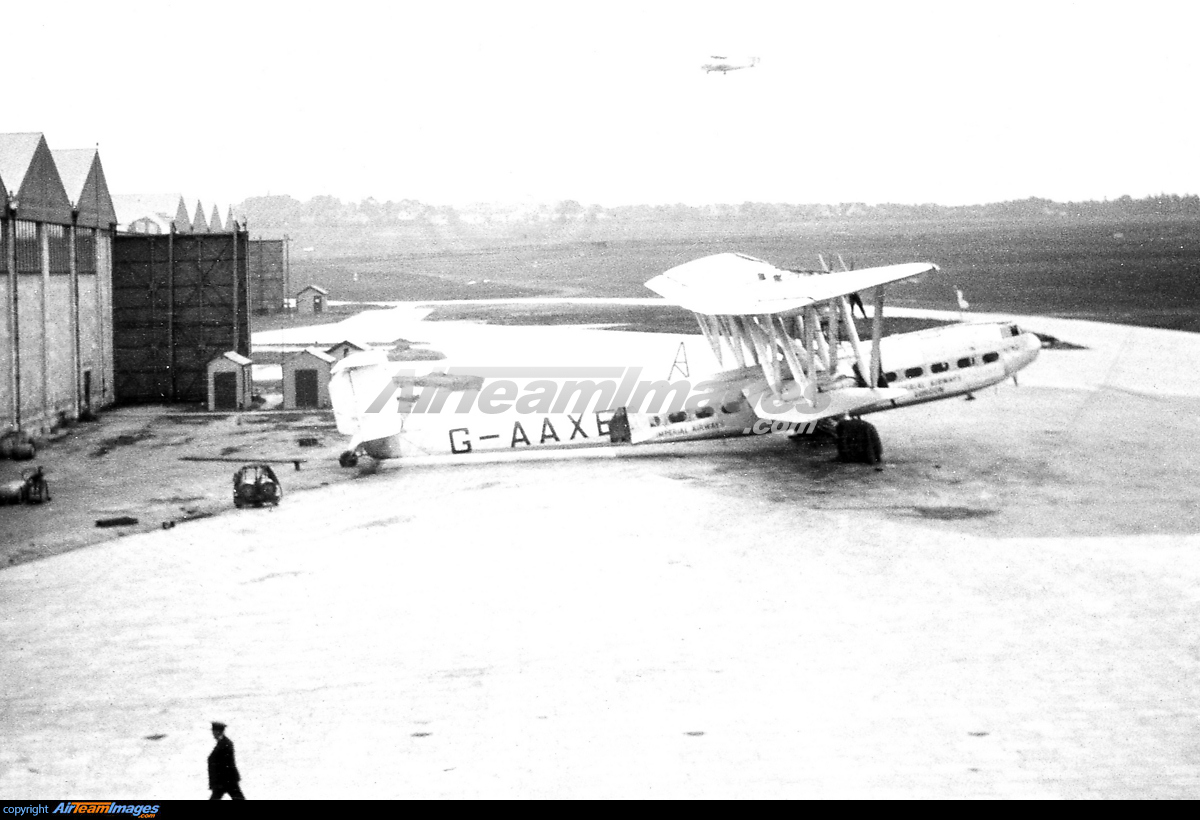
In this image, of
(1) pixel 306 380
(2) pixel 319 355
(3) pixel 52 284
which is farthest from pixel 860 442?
(3) pixel 52 284

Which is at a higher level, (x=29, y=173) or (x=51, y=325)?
(x=29, y=173)

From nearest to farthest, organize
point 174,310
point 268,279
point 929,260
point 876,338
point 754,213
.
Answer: point 876,338 → point 174,310 → point 268,279 → point 929,260 → point 754,213

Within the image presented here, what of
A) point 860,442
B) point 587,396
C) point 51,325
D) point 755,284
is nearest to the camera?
point 860,442

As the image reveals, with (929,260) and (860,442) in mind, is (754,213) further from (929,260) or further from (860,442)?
(860,442)

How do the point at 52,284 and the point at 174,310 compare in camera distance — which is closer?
the point at 52,284

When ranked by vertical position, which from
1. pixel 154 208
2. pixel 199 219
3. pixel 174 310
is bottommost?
pixel 174 310
